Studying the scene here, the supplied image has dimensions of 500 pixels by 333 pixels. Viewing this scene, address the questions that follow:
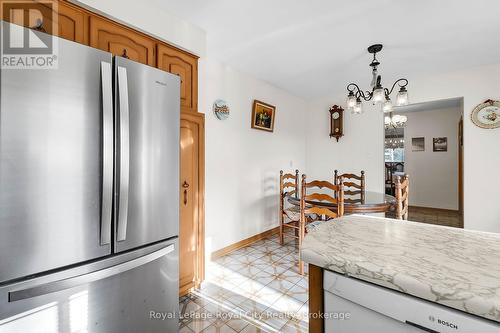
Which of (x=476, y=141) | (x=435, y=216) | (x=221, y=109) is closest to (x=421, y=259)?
(x=221, y=109)

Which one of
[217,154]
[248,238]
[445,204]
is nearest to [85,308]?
[217,154]

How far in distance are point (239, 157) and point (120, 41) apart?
6.15ft

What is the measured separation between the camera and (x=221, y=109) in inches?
111

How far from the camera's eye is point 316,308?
0.78m

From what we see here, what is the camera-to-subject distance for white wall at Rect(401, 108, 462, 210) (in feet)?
16.2

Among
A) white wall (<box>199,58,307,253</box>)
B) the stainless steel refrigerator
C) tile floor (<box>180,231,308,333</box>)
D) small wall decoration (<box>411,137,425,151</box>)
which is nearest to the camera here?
the stainless steel refrigerator

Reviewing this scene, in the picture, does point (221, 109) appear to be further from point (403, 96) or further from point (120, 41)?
point (403, 96)

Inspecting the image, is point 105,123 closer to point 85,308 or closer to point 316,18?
point 85,308

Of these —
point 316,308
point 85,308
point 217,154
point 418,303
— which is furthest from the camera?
point 217,154

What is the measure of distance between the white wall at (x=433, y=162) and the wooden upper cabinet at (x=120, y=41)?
5869 mm

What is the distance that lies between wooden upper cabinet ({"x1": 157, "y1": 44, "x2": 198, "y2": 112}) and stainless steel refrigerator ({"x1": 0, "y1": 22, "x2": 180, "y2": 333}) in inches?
20.8

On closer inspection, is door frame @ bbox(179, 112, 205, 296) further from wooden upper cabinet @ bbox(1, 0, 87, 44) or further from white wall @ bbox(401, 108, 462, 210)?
white wall @ bbox(401, 108, 462, 210)

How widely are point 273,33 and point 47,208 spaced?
2.20 metres

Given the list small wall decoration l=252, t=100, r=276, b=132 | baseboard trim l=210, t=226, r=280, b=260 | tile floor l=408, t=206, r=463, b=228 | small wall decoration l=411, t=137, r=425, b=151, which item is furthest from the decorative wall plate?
baseboard trim l=210, t=226, r=280, b=260
